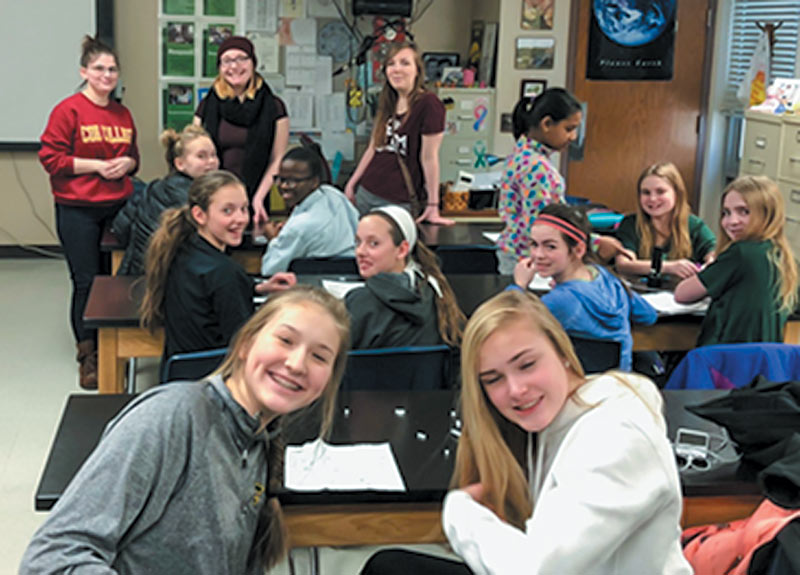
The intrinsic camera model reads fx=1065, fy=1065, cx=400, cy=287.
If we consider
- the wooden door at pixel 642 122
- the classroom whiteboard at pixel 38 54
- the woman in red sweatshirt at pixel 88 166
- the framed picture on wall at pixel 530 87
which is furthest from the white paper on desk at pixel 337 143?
the woman in red sweatshirt at pixel 88 166

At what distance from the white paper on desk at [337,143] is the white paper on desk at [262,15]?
0.79 meters

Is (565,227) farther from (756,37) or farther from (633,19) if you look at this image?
(756,37)

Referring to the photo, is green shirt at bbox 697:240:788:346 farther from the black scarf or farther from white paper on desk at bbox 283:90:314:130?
white paper on desk at bbox 283:90:314:130

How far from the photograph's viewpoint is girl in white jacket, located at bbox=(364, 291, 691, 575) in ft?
5.79

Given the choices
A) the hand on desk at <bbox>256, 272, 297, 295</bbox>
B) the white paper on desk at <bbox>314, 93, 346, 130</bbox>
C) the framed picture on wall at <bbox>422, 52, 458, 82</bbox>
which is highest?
the framed picture on wall at <bbox>422, 52, 458, 82</bbox>

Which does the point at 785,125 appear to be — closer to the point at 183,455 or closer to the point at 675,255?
the point at 675,255

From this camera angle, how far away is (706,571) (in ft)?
6.82

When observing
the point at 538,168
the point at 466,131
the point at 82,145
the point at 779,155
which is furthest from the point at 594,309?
the point at 466,131

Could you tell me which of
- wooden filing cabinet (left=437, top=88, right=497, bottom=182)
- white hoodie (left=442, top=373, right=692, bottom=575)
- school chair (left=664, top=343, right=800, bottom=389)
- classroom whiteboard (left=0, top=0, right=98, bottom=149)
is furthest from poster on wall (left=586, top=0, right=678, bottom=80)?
white hoodie (left=442, top=373, right=692, bottom=575)

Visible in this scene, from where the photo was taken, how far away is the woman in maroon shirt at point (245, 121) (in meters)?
5.34

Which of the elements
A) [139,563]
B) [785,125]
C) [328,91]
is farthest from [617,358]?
[328,91]

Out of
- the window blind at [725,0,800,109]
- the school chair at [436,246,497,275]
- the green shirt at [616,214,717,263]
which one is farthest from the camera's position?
the window blind at [725,0,800,109]

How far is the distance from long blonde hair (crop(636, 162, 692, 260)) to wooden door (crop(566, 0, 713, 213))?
306cm

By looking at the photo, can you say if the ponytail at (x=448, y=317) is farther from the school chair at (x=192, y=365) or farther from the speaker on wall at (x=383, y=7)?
the speaker on wall at (x=383, y=7)
